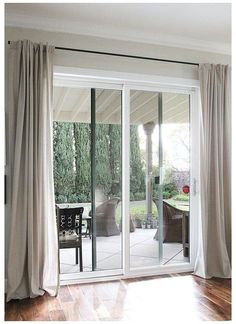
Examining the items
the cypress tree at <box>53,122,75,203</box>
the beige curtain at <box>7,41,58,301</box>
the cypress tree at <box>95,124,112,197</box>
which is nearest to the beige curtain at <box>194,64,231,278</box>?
the cypress tree at <box>95,124,112,197</box>

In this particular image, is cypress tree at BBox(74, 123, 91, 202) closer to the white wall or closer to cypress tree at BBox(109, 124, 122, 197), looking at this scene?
cypress tree at BBox(109, 124, 122, 197)

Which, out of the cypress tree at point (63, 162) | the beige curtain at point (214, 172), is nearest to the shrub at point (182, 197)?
the beige curtain at point (214, 172)

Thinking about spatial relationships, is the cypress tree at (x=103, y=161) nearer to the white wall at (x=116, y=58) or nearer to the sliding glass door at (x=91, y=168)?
the sliding glass door at (x=91, y=168)

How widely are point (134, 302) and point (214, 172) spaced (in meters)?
1.76

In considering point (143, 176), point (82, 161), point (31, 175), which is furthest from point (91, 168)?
point (31, 175)

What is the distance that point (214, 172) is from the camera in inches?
144

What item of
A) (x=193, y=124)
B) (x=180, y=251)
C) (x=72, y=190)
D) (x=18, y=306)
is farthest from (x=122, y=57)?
(x=18, y=306)

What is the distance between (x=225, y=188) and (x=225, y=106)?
101 centimetres

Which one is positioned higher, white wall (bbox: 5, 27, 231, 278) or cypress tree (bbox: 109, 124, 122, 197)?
white wall (bbox: 5, 27, 231, 278)

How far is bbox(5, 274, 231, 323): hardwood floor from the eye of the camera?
2.59 metres

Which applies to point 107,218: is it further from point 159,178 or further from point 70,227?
point 159,178

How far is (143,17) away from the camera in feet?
10.3

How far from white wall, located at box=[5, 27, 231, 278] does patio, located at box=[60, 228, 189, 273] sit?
0.81m

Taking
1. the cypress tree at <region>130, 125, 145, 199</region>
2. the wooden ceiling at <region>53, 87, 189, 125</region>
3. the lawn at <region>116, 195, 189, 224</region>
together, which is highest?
the wooden ceiling at <region>53, 87, 189, 125</region>
